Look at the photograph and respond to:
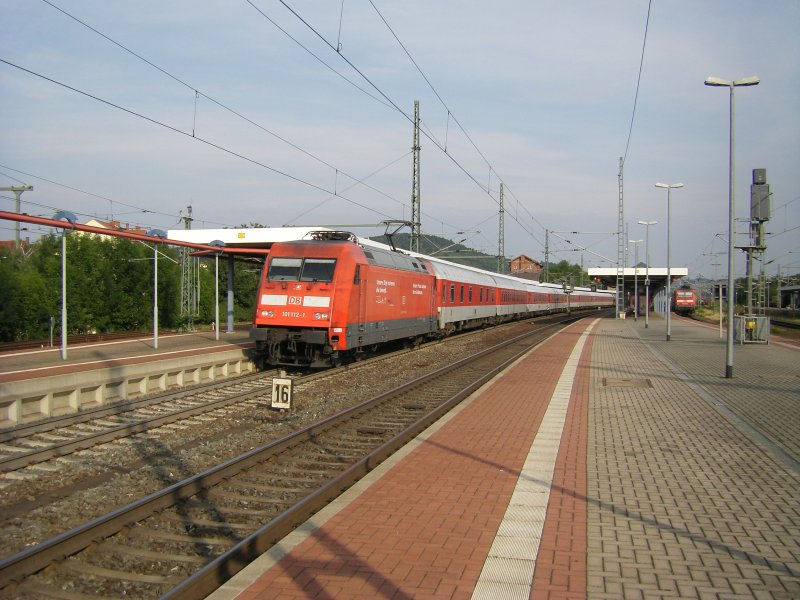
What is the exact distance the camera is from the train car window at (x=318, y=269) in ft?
53.3

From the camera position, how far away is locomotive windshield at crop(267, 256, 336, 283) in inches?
642

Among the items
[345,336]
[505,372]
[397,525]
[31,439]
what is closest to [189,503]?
[397,525]

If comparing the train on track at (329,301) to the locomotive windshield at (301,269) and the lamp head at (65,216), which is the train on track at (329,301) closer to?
the locomotive windshield at (301,269)

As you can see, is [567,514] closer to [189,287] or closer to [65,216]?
[65,216]

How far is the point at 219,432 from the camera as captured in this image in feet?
32.9

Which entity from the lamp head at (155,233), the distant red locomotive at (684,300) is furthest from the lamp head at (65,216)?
the distant red locomotive at (684,300)

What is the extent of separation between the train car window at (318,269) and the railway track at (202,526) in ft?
22.3

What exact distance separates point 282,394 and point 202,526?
5.23 meters

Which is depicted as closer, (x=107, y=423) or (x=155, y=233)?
(x=107, y=423)

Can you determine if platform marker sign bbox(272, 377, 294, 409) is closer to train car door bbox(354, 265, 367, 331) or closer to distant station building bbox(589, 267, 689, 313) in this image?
train car door bbox(354, 265, 367, 331)

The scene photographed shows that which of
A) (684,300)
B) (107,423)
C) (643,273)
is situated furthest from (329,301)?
(684,300)

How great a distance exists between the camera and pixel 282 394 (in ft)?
36.4

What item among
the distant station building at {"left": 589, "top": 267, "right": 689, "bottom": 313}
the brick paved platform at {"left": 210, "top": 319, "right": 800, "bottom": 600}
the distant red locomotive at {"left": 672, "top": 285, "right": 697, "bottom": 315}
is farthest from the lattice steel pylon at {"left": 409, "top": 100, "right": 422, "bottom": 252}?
the distant red locomotive at {"left": 672, "top": 285, "right": 697, "bottom": 315}

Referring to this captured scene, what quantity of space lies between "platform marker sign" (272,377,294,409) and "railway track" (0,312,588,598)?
1330 mm
